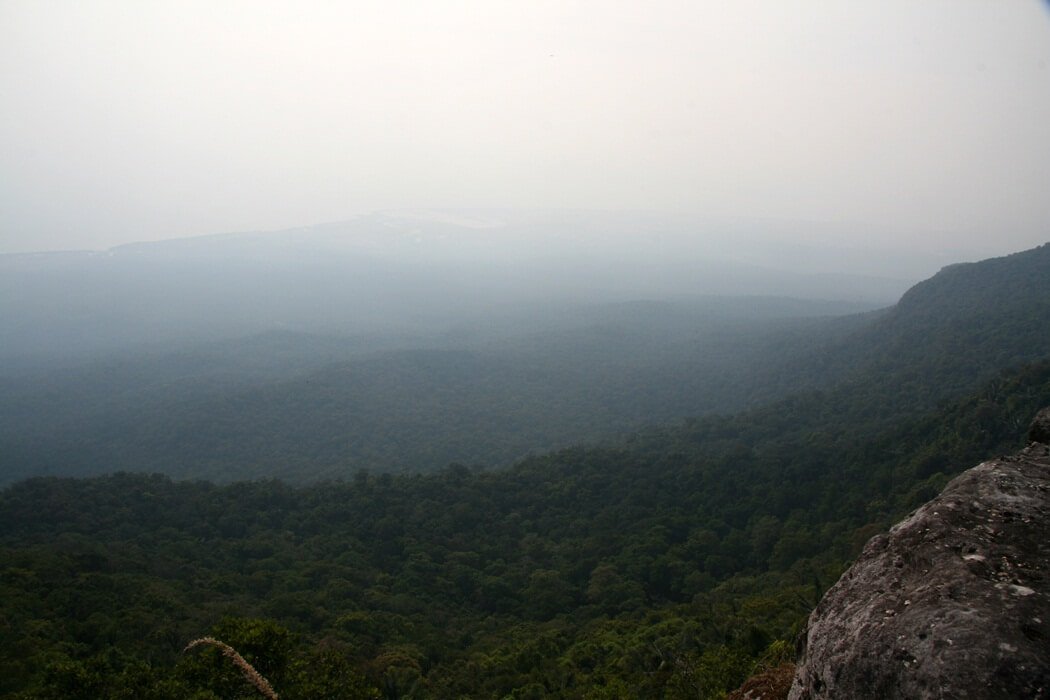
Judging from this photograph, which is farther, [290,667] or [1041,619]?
[290,667]

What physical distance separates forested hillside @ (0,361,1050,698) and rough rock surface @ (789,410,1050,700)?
8300mm

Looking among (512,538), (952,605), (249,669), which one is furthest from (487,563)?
(952,605)

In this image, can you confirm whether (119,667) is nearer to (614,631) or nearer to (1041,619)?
(614,631)

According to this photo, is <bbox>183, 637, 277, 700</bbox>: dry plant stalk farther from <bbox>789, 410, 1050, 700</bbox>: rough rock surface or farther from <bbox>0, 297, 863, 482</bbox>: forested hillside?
<bbox>0, 297, 863, 482</bbox>: forested hillside

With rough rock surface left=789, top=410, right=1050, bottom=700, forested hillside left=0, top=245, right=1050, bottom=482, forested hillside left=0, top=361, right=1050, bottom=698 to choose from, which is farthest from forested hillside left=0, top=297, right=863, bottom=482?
rough rock surface left=789, top=410, right=1050, bottom=700

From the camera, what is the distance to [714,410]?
71312 millimetres

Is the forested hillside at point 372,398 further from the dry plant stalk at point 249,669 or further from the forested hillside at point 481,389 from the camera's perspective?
the dry plant stalk at point 249,669

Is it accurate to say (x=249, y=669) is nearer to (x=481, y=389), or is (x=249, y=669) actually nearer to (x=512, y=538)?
(x=512, y=538)

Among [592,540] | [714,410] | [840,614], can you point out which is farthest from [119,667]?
[714,410]

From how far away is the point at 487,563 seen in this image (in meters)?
32.7

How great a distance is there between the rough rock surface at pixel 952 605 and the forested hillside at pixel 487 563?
8.30 m

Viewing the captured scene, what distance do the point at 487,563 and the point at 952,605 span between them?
31402 millimetres

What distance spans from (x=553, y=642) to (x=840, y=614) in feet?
66.5

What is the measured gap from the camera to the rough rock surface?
10.2 feet
